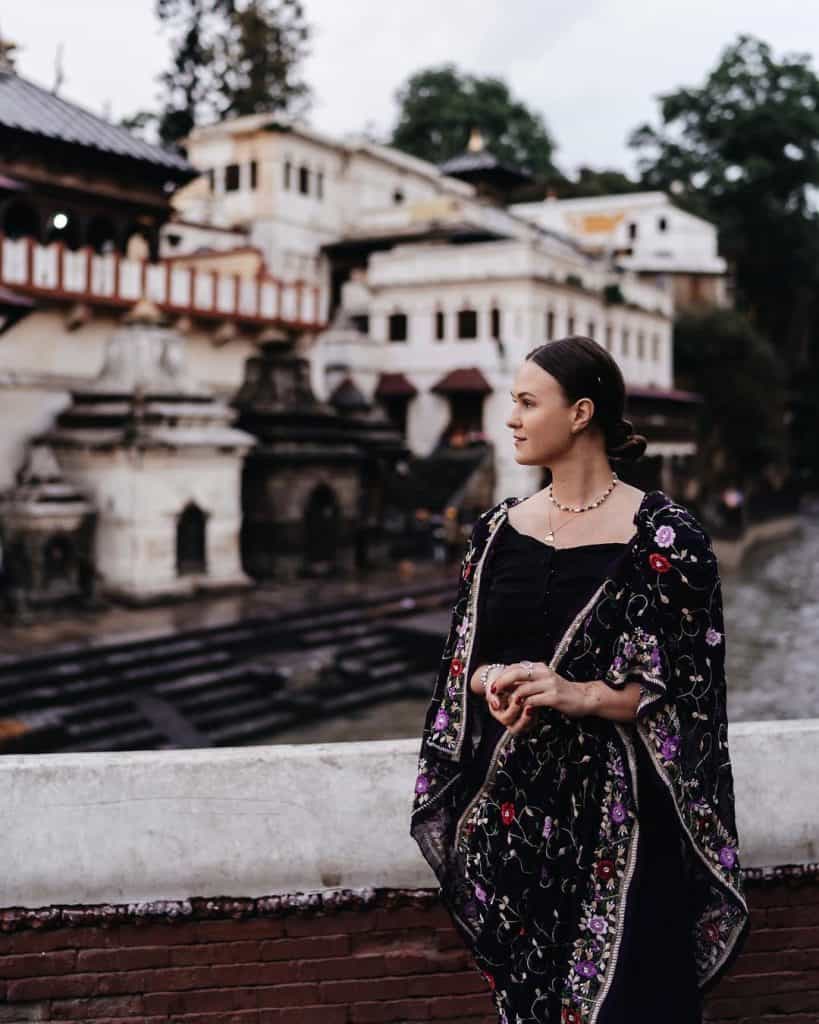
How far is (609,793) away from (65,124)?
2173 cm

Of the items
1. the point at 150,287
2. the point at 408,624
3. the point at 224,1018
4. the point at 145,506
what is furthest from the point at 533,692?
the point at 150,287

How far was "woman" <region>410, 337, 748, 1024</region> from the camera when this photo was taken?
2.54 m

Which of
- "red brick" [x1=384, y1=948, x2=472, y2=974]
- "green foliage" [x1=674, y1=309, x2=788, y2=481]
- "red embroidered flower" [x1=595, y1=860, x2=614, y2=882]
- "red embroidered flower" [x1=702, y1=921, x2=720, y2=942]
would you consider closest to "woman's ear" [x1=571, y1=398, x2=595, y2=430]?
"red embroidered flower" [x1=595, y1=860, x2=614, y2=882]

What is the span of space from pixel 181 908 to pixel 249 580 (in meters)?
16.8

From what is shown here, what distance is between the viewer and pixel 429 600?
19.8 meters

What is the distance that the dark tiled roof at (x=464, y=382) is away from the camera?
30188 millimetres

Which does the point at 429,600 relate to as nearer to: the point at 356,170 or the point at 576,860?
the point at 576,860

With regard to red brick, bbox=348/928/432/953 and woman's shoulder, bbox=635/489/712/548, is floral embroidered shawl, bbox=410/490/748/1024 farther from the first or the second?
red brick, bbox=348/928/432/953

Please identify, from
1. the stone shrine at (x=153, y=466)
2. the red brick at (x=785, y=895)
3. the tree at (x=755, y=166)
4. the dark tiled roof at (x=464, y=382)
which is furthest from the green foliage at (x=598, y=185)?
the red brick at (x=785, y=895)

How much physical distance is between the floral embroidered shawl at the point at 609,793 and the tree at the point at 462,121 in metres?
52.3

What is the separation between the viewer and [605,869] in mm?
2574

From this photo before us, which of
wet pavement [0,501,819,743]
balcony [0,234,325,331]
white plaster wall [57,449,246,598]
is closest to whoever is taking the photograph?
wet pavement [0,501,819,743]

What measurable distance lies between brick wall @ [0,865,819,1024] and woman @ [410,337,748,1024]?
0.89 meters

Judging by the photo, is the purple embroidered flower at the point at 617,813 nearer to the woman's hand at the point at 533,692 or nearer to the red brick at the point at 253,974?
the woman's hand at the point at 533,692
